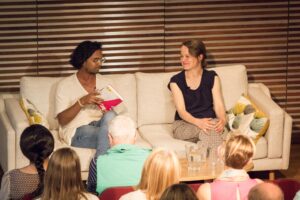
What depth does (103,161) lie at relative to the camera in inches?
197

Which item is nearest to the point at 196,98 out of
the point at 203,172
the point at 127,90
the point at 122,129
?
the point at 127,90

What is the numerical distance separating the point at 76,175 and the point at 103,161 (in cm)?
64

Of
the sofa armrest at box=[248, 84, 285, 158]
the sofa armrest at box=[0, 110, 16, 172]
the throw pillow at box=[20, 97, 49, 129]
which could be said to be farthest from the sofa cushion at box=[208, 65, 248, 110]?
the sofa armrest at box=[0, 110, 16, 172]

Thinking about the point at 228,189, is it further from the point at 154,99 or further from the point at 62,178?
the point at 154,99

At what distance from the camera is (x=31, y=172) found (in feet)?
15.8

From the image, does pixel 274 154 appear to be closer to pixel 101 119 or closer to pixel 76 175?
pixel 101 119

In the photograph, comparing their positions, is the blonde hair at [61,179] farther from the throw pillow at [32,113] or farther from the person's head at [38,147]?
the throw pillow at [32,113]

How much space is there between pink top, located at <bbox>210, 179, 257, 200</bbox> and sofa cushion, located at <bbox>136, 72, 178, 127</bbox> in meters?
2.73

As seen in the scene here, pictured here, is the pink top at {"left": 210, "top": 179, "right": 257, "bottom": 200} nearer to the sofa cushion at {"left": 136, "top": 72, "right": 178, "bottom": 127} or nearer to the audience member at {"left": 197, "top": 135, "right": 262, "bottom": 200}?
the audience member at {"left": 197, "top": 135, "right": 262, "bottom": 200}

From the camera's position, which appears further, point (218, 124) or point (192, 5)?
point (192, 5)

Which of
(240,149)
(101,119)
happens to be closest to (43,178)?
(240,149)

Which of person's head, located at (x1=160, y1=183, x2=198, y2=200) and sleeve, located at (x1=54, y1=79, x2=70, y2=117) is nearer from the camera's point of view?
person's head, located at (x1=160, y1=183, x2=198, y2=200)

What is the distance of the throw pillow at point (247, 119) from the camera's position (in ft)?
22.8

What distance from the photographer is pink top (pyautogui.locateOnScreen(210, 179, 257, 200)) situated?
4625 millimetres
